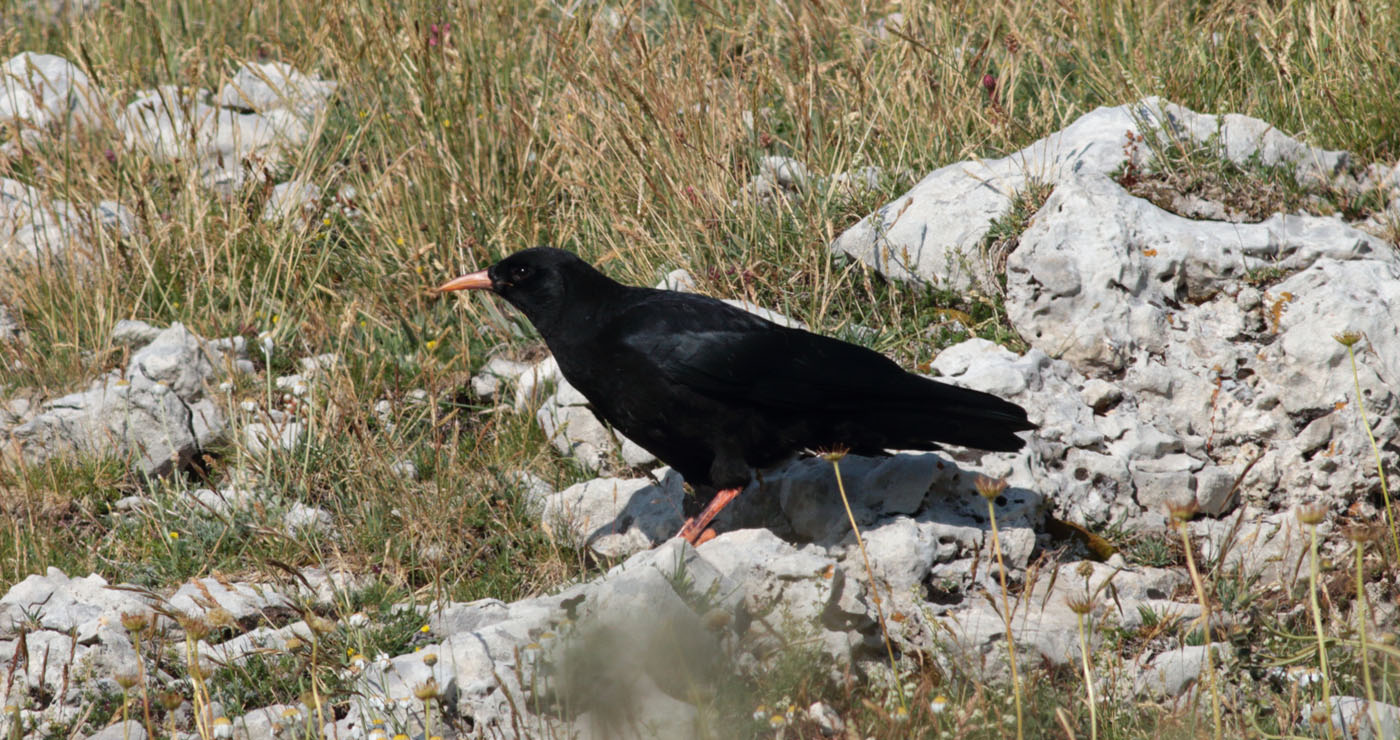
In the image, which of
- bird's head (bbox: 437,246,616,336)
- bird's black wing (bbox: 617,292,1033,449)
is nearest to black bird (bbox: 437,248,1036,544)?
bird's black wing (bbox: 617,292,1033,449)

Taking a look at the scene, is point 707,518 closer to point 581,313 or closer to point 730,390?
point 730,390

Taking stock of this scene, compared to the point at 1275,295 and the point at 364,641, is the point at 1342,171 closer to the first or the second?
the point at 1275,295

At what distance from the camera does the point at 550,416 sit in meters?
5.12

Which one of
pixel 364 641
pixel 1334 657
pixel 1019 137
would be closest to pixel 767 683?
pixel 364 641

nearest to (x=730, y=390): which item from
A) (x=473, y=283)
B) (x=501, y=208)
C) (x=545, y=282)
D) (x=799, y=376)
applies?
(x=799, y=376)

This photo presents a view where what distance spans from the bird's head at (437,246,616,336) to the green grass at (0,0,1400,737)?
451 millimetres

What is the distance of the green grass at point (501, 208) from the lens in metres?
4.64

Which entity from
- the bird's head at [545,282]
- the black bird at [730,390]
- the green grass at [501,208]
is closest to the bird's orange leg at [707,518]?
the black bird at [730,390]

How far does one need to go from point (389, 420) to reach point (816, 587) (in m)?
2.63

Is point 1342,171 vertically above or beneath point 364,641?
above

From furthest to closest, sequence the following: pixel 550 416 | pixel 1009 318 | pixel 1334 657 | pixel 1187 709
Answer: pixel 550 416, pixel 1009 318, pixel 1334 657, pixel 1187 709

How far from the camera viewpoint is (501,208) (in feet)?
20.2

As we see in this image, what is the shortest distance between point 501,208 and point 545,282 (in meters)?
1.75

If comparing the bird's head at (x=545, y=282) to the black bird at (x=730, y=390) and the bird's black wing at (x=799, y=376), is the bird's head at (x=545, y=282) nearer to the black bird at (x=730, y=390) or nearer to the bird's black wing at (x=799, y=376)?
the black bird at (x=730, y=390)
